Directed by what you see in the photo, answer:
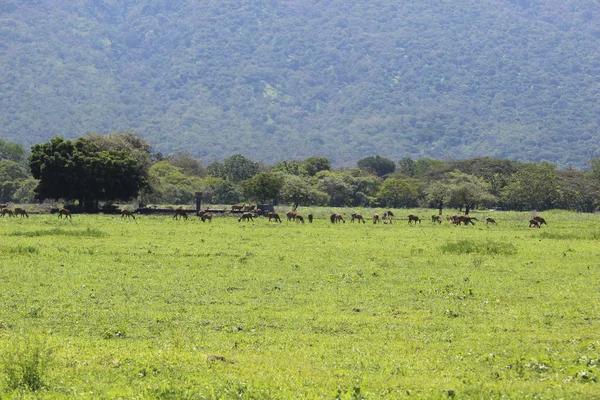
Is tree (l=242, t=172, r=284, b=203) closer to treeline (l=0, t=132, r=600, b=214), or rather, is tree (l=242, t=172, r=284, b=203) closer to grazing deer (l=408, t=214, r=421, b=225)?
treeline (l=0, t=132, r=600, b=214)

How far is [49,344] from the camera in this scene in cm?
1301

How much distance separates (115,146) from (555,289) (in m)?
66.6

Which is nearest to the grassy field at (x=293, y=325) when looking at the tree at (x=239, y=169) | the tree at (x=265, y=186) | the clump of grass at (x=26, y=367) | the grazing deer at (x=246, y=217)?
the clump of grass at (x=26, y=367)

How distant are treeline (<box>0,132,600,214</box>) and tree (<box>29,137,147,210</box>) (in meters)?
0.10

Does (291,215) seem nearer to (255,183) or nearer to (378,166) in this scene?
(255,183)

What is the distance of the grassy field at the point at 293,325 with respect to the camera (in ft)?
36.5

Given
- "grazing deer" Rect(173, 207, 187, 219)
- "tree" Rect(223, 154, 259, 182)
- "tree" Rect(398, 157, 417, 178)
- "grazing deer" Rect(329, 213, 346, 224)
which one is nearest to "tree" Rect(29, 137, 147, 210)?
"grazing deer" Rect(173, 207, 187, 219)

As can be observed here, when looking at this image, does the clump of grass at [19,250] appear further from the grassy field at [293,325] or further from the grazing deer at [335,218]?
the grazing deer at [335,218]

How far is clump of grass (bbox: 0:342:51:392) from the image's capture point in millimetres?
10820

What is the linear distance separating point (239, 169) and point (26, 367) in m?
148

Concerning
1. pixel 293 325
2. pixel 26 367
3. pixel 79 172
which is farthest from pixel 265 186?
pixel 26 367

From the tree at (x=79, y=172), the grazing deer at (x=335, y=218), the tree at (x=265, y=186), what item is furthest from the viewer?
the tree at (x=265, y=186)

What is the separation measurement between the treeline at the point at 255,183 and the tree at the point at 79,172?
96mm

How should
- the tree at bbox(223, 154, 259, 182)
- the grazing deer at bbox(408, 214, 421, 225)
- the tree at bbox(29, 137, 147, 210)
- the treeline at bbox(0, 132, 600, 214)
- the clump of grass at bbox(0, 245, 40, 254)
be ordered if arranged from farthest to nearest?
the tree at bbox(223, 154, 259, 182)
the treeline at bbox(0, 132, 600, 214)
the tree at bbox(29, 137, 147, 210)
the grazing deer at bbox(408, 214, 421, 225)
the clump of grass at bbox(0, 245, 40, 254)
